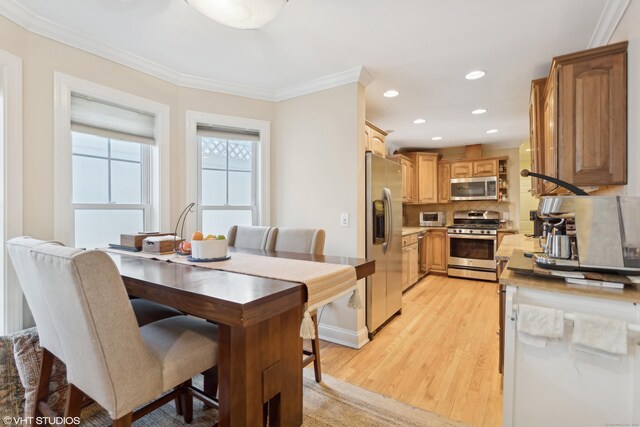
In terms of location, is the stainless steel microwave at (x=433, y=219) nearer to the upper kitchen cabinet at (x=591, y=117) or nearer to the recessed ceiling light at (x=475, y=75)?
the recessed ceiling light at (x=475, y=75)

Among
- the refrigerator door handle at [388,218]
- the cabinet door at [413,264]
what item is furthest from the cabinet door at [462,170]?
the refrigerator door handle at [388,218]

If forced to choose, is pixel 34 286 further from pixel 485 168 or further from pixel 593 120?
pixel 485 168

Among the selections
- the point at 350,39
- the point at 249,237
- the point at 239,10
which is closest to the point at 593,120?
the point at 350,39

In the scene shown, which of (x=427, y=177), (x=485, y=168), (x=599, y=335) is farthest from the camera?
(x=427, y=177)

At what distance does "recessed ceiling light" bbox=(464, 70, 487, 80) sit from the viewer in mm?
2664

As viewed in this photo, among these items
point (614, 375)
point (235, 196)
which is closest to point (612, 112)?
point (614, 375)

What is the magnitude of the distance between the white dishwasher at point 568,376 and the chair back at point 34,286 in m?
2.00

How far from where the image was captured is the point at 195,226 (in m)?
2.94

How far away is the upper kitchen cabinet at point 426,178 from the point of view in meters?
5.57

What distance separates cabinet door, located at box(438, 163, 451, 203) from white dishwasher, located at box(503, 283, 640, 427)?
4.51 metres

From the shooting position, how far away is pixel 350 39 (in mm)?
2164

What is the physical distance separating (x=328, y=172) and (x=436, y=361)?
188 cm

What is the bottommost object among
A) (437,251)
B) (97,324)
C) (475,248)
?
(437,251)

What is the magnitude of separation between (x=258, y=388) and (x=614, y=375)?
145 centimetres
